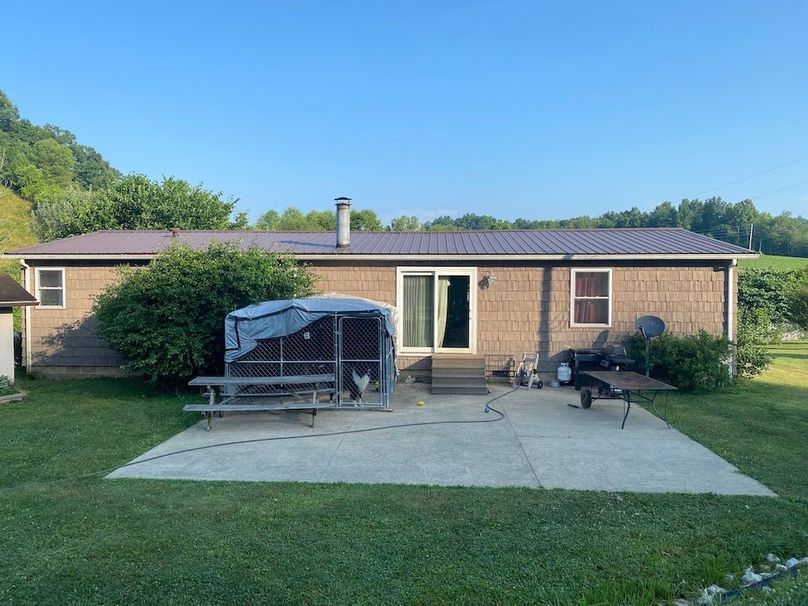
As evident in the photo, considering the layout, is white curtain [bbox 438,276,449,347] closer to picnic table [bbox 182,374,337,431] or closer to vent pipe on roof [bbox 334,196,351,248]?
vent pipe on roof [bbox 334,196,351,248]

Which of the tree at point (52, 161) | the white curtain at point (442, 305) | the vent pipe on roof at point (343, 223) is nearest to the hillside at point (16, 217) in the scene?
the tree at point (52, 161)

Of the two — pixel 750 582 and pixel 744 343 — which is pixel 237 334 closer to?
pixel 750 582

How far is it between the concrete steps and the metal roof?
229 centimetres

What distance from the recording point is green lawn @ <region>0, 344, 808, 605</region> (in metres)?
3.14

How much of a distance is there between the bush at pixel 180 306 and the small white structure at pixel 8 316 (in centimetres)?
134

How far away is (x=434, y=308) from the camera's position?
10984mm

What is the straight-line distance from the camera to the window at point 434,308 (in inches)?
433

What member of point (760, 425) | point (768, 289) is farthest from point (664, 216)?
point (760, 425)

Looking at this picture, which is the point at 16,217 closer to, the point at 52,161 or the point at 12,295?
the point at 52,161

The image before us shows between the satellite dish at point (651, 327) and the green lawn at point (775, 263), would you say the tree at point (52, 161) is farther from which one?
the satellite dish at point (651, 327)

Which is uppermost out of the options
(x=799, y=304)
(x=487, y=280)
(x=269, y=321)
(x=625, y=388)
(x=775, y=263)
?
(x=775, y=263)

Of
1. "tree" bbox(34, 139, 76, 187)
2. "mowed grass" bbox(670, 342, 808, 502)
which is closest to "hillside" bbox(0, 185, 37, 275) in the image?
"tree" bbox(34, 139, 76, 187)

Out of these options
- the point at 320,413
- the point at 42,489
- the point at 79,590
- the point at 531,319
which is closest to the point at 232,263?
the point at 320,413

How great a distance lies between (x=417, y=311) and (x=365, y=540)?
7533 millimetres
